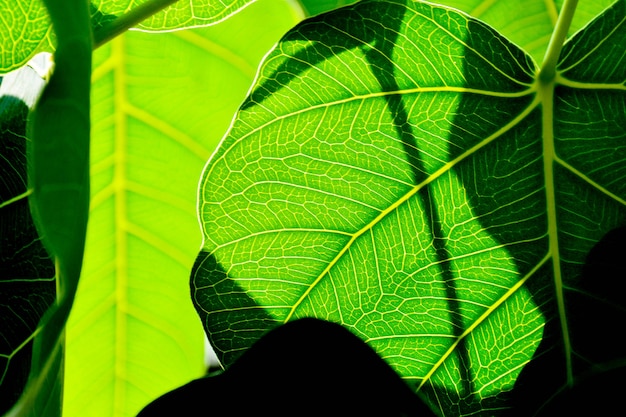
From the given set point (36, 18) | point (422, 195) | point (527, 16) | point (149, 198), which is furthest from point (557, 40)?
point (149, 198)

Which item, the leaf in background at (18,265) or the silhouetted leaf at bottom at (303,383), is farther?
the silhouetted leaf at bottom at (303,383)

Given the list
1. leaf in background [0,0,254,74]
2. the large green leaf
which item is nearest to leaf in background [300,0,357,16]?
leaf in background [0,0,254,74]

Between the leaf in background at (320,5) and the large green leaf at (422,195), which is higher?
the leaf in background at (320,5)

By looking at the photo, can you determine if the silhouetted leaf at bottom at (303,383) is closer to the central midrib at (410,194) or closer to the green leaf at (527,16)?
the central midrib at (410,194)

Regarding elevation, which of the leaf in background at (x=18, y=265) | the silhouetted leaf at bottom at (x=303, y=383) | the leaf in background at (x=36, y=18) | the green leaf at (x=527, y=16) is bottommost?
the silhouetted leaf at bottom at (x=303, y=383)

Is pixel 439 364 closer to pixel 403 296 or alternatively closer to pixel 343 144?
pixel 403 296

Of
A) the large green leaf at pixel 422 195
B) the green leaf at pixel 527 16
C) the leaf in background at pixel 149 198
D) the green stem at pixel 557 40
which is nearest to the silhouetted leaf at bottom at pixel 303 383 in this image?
the large green leaf at pixel 422 195

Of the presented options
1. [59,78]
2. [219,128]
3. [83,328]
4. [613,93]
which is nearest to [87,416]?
[83,328]

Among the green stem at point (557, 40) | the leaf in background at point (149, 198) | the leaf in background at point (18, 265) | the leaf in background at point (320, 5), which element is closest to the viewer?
the leaf in background at point (18, 265)
